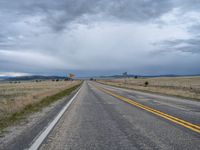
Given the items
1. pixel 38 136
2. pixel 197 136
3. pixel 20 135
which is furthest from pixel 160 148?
pixel 20 135

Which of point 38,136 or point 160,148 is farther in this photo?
point 38,136

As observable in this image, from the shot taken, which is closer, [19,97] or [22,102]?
[22,102]

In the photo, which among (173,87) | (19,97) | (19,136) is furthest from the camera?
(173,87)

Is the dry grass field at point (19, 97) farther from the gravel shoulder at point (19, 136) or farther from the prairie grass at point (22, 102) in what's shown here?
the gravel shoulder at point (19, 136)

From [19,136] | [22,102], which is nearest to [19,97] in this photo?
[22,102]

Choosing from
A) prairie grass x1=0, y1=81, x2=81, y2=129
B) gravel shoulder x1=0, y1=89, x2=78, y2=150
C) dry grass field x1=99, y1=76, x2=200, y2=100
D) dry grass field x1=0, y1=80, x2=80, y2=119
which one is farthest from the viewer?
dry grass field x1=99, y1=76, x2=200, y2=100

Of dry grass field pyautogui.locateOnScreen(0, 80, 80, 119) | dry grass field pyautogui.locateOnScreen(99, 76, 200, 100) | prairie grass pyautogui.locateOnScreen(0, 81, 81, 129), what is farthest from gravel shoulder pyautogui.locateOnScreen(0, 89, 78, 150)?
dry grass field pyautogui.locateOnScreen(99, 76, 200, 100)

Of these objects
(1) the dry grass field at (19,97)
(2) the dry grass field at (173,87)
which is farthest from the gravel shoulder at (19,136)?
(2) the dry grass field at (173,87)

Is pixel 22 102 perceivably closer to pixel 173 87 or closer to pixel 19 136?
pixel 19 136

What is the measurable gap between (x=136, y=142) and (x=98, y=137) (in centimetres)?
106

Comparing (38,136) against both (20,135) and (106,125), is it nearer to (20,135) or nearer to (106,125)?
(20,135)

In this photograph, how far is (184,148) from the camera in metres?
5.10

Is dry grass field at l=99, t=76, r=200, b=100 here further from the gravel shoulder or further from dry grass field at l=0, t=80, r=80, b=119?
the gravel shoulder

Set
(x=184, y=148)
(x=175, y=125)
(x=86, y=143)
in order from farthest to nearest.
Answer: (x=175, y=125)
(x=86, y=143)
(x=184, y=148)
